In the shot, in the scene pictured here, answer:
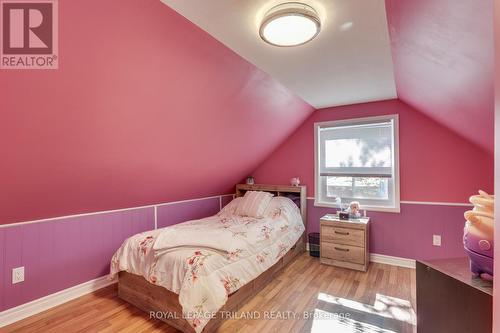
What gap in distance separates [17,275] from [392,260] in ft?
13.4

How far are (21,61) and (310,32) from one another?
1.62 metres

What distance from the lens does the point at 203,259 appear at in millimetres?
1782

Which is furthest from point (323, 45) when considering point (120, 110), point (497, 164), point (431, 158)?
point (431, 158)

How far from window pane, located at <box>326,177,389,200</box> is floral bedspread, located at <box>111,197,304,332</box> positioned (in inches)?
49.3

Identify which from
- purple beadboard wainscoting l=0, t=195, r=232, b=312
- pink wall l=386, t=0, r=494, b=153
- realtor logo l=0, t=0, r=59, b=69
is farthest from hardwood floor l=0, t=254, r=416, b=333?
realtor logo l=0, t=0, r=59, b=69

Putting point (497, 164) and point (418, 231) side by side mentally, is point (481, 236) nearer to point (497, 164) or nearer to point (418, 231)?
point (497, 164)

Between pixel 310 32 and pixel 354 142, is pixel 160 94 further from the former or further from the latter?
pixel 354 142

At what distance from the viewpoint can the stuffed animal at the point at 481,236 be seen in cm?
87

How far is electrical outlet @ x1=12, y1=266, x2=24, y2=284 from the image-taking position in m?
1.99

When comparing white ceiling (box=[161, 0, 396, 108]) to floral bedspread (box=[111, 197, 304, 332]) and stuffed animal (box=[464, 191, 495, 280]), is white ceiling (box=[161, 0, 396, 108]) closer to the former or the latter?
stuffed animal (box=[464, 191, 495, 280])

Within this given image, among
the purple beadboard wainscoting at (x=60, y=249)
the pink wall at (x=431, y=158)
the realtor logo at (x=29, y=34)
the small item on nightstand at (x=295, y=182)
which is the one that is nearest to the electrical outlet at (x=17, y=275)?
the purple beadboard wainscoting at (x=60, y=249)

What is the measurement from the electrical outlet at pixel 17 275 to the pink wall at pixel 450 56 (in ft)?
11.1

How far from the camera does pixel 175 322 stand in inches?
72.4

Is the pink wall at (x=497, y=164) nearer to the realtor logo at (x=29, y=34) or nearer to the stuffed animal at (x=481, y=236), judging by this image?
the stuffed animal at (x=481, y=236)
